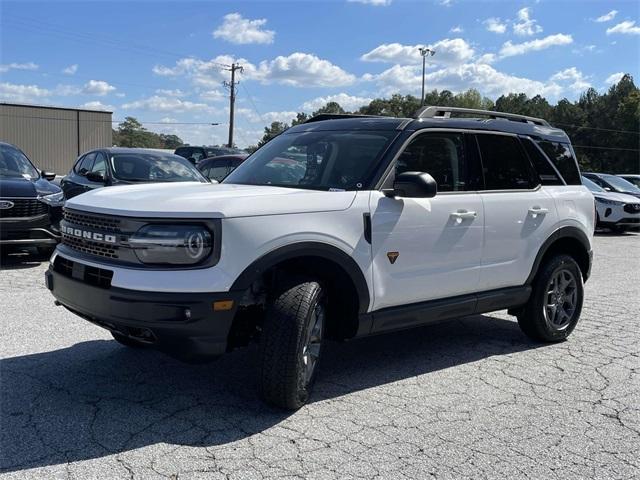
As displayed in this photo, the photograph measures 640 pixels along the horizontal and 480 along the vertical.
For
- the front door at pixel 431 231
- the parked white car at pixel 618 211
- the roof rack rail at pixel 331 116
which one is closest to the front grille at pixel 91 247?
the front door at pixel 431 231

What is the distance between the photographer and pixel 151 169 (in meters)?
9.56

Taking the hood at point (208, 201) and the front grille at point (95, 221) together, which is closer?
the hood at point (208, 201)

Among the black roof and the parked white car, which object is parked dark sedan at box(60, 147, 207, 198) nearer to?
the black roof

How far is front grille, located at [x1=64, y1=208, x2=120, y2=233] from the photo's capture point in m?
3.49

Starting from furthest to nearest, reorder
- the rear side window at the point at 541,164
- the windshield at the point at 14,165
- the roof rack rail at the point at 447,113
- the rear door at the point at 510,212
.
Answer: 1. the windshield at the point at 14,165
2. the rear side window at the point at 541,164
3. the rear door at the point at 510,212
4. the roof rack rail at the point at 447,113

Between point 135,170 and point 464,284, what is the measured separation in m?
6.42

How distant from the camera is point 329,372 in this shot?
15.0 ft

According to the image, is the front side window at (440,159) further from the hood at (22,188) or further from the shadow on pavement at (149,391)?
the hood at (22,188)

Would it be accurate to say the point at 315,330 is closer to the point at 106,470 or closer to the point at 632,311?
the point at 106,470

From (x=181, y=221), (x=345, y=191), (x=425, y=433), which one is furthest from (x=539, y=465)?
(x=181, y=221)

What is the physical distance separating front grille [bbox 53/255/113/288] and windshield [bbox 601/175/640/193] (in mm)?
17226

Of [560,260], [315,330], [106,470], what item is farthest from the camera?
[560,260]

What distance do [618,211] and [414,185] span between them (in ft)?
47.1

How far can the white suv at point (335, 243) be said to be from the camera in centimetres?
334
